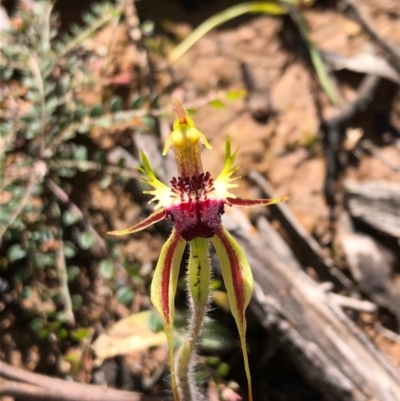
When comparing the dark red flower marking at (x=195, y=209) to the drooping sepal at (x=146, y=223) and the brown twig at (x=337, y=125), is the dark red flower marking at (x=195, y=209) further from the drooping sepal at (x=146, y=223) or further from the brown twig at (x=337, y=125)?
the brown twig at (x=337, y=125)

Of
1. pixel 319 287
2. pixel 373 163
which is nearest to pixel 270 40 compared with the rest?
pixel 373 163

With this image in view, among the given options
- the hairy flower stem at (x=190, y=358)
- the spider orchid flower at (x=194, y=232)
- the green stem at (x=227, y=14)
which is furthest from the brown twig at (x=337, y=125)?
the spider orchid flower at (x=194, y=232)

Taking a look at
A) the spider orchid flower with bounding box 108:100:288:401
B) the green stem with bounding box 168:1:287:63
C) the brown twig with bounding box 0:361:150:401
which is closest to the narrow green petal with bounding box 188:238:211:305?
the spider orchid flower with bounding box 108:100:288:401

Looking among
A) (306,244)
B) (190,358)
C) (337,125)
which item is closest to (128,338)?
(190,358)

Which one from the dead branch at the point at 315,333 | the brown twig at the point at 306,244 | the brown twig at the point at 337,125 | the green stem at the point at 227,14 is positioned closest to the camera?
the dead branch at the point at 315,333

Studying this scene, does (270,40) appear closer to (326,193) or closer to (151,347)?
(326,193)

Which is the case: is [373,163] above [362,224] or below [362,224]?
above
